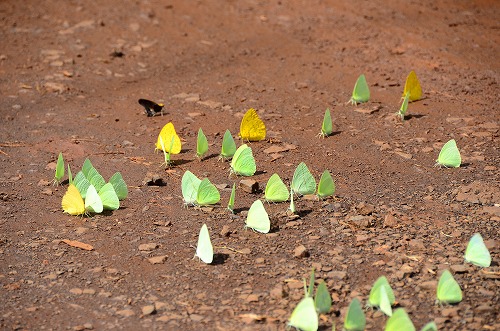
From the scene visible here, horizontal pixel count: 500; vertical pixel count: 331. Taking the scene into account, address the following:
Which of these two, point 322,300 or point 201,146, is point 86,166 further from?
point 322,300

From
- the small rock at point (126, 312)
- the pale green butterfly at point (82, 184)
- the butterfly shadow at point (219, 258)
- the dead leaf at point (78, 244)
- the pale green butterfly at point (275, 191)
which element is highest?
the pale green butterfly at point (275, 191)

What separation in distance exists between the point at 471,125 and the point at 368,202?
153 centimetres

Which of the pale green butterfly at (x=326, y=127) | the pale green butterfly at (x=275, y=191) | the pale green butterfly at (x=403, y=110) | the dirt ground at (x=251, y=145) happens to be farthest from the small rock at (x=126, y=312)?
the pale green butterfly at (x=403, y=110)

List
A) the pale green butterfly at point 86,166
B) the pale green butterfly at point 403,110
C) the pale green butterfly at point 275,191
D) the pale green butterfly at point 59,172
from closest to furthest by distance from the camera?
the pale green butterfly at point 275,191 → the pale green butterfly at point 86,166 → the pale green butterfly at point 59,172 → the pale green butterfly at point 403,110

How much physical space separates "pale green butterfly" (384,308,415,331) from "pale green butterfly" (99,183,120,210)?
6.09 feet

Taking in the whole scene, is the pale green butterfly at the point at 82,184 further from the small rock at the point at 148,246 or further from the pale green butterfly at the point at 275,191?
the pale green butterfly at the point at 275,191

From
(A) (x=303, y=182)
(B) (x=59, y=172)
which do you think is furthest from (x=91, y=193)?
(A) (x=303, y=182)

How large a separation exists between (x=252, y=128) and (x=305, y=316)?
2.29 meters

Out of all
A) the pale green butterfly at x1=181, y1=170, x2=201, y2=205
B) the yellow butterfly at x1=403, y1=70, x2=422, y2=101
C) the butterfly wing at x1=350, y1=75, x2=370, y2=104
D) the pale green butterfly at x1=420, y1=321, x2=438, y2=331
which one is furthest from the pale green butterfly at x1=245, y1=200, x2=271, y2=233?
the yellow butterfly at x1=403, y1=70, x2=422, y2=101

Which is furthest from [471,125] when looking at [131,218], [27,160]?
[27,160]

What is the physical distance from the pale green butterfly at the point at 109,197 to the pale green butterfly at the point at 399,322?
1.86 m

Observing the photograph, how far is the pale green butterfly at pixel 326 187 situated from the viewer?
4359 millimetres

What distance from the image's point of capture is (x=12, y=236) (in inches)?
162

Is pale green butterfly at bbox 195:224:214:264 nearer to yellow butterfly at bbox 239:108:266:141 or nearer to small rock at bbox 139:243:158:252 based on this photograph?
small rock at bbox 139:243:158:252
